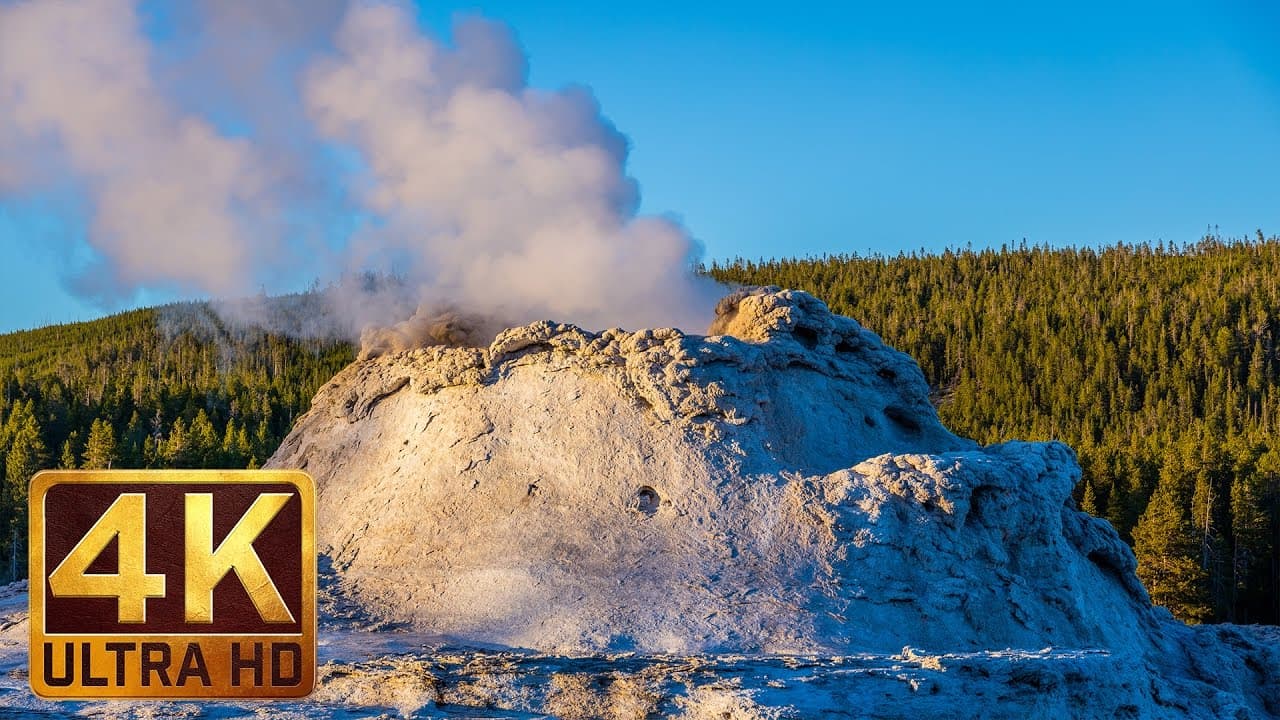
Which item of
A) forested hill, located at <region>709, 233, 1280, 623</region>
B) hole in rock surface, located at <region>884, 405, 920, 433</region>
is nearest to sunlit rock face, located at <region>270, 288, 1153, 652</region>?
hole in rock surface, located at <region>884, 405, 920, 433</region>

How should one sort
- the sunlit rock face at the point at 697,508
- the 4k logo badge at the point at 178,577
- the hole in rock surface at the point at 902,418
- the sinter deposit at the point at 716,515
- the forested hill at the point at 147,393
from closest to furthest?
the 4k logo badge at the point at 178,577 < the sinter deposit at the point at 716,515 < the sunlit rock face at the point at 697,508 < the hole in rock surface at the point at 902,418 < the forested hill at the point at 147,393

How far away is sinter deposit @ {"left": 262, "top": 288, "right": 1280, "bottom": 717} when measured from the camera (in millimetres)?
15320

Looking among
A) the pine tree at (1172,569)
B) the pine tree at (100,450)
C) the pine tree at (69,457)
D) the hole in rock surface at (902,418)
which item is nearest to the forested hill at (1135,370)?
the pine tree at (1172,569)

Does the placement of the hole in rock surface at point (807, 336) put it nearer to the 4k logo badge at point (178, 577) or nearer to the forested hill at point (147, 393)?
the 4k logo badge at point (178, 577)

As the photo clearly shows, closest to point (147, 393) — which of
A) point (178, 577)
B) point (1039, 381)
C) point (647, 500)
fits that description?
point (1039, 381)

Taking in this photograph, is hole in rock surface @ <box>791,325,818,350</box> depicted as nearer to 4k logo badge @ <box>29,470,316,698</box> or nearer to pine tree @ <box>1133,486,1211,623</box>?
4k logo badge @ <box>29,470,316,698</box>

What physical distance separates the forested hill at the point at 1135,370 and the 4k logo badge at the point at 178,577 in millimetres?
33007

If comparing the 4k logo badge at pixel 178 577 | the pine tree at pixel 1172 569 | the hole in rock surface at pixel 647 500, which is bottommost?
the pine tree at pixel 1172 569

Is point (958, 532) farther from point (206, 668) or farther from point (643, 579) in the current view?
Answer: point (206, 668)

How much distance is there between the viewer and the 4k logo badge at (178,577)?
10891 millimetres

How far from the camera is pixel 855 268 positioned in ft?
446

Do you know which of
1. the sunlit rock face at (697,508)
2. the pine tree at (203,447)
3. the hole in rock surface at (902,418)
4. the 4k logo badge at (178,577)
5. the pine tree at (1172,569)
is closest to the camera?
the 4k logo badge at (178,577)

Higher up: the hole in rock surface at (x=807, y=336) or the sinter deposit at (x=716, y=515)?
the hole in rock surface at (x=807, y=336)

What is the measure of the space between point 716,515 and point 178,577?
6931 millimetres
